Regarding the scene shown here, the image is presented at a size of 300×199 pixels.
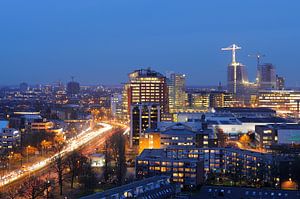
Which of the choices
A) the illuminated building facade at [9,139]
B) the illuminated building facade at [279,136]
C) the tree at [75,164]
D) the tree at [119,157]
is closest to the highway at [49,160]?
the tree at [75,164]

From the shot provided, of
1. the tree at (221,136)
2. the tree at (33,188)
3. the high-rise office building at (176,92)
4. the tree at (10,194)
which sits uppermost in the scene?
the high-rise office building at (176,92)

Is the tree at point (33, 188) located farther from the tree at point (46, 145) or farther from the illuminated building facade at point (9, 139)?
the illuminated building facade at point (9, 139)

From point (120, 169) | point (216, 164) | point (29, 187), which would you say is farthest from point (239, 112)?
point (29, 187)

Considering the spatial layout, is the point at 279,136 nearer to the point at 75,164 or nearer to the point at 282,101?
the point at 75,164

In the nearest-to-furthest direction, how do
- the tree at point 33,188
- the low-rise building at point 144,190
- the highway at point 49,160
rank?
the low-rise building at point 144,190, the tree at point 33,188, the highway at point 49,160

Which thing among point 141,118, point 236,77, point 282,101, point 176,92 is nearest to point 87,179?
point 141,118

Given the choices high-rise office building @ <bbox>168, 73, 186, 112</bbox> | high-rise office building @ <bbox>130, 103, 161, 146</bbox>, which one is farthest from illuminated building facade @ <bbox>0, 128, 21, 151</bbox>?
high-rise office building @ <bbox>168, 73, 186, 112</bbox>
